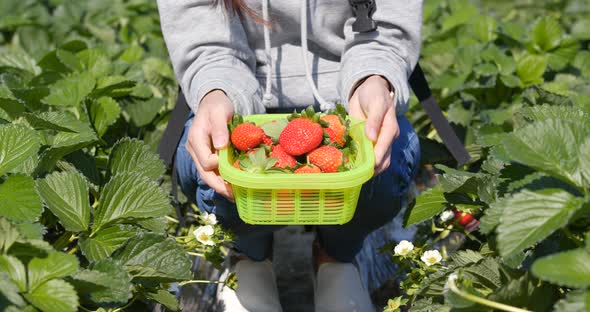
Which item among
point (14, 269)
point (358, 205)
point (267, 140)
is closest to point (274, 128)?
point (267, 140)

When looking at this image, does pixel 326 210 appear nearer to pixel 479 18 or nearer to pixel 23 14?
pixel 479 18

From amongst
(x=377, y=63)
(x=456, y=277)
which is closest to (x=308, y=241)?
(x=377, y=63)

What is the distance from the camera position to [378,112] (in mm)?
1573

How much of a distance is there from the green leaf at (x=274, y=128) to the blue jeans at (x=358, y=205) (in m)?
0.21

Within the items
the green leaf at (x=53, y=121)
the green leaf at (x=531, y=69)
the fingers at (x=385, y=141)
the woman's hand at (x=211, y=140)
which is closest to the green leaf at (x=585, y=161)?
the fingers at (x=385, y=141)

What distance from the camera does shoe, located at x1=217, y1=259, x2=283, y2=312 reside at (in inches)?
74.5

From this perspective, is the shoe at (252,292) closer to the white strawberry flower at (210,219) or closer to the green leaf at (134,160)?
the white strawberry flower at (210,219)

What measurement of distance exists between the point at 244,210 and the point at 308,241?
0.86 meters

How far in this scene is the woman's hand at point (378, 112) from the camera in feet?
5.01

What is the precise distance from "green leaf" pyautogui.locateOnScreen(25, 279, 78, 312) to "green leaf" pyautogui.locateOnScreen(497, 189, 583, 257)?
2.13ft

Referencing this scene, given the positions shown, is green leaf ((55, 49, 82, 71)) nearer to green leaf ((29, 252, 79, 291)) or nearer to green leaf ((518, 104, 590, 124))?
green leaf ((29, 252, 79, 291))

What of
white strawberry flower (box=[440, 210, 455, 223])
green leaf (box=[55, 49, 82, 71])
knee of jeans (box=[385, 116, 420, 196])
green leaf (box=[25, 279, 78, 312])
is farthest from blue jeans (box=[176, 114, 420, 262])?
green leaf (box=[55, 49, 82, 71])

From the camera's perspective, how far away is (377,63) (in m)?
1.76

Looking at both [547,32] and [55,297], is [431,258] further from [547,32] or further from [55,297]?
[547,32]
